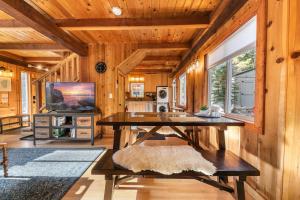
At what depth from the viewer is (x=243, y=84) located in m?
2.20

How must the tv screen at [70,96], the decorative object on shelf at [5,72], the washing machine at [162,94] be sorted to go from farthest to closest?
1. the washing machine at [162,94]
2. the decorative object on shelf at [5,72]
3. the tv screen at [70,96]

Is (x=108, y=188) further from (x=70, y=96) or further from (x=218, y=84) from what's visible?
(x=70, y=96)

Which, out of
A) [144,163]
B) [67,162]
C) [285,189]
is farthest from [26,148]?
[285,189]

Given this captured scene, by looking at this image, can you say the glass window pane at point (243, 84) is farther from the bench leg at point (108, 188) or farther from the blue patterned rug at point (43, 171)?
the blue patterned rug at point (43, 171)

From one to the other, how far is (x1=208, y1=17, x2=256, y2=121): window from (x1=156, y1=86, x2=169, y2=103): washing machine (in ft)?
19.2

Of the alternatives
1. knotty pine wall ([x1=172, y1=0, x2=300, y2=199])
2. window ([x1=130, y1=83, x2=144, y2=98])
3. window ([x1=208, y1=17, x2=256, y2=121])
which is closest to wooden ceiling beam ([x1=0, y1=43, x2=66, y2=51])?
Result: window ([x1=208, y1=17, x2=256, y2=121])

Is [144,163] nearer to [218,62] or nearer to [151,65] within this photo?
[218,62]

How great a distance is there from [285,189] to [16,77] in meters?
7.57

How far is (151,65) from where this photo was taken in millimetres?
7742

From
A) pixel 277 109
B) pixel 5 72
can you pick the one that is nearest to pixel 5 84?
pixel 5 72

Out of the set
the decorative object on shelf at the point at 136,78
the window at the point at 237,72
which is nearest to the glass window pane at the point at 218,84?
the window at the point at 237,72

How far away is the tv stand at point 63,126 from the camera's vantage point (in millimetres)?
3975

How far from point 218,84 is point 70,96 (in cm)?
331

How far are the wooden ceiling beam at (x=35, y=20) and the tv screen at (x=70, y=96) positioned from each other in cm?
90
